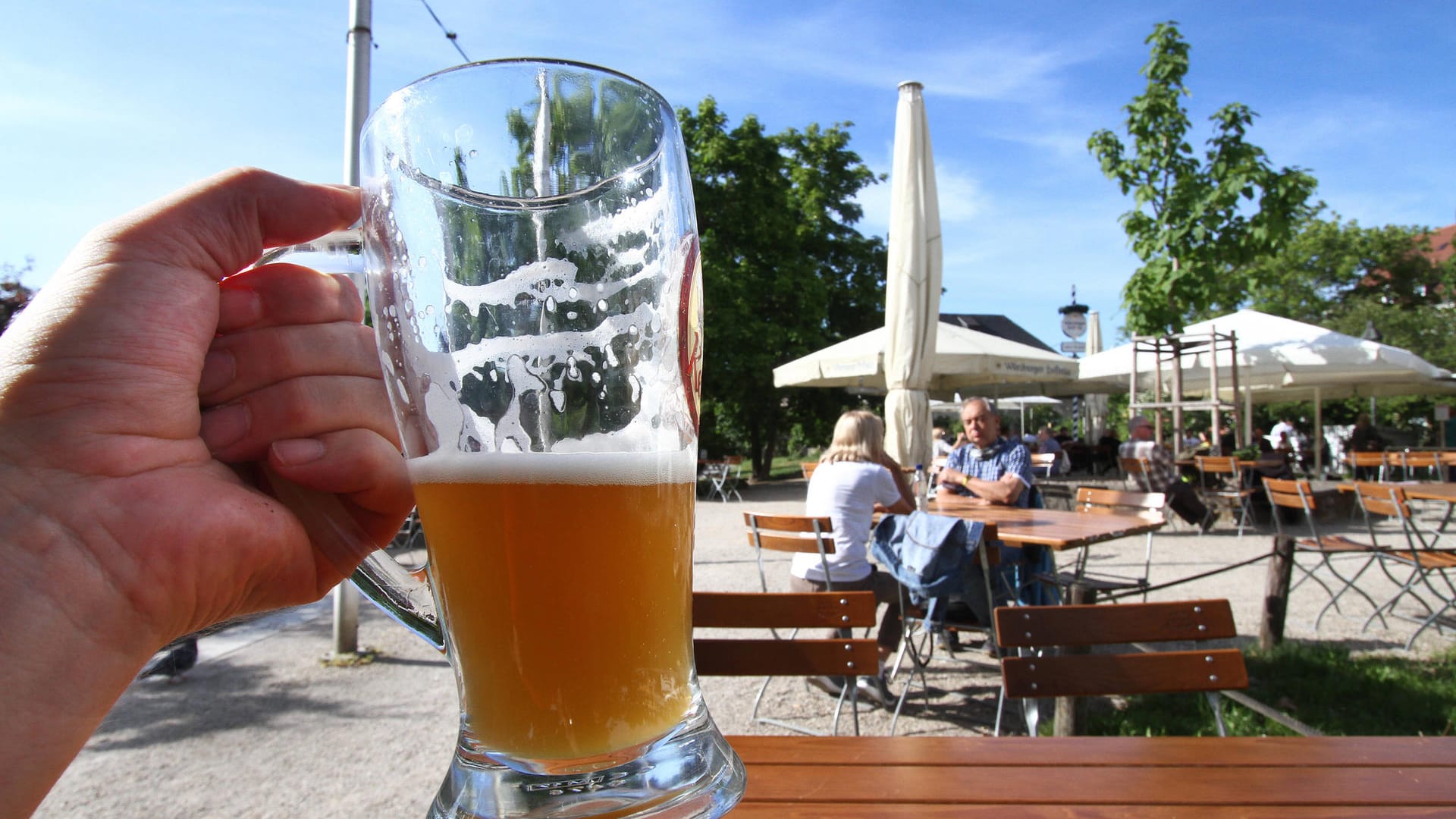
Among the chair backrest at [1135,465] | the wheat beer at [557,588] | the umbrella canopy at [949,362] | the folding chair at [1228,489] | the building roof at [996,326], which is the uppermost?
the building roof at [996,326]

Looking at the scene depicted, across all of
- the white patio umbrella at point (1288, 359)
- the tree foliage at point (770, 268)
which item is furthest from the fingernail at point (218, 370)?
the tree foliage at point (770, 268)

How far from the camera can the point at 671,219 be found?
0.57 meters

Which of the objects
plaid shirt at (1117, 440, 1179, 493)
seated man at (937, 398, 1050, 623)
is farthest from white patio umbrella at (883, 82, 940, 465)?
plaid shirt at (1117, 440, 1179, 493)

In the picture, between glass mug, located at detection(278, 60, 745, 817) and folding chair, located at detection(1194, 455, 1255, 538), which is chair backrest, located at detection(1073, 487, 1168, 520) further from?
glass mug, located at detection(278, 60, 745, 817)

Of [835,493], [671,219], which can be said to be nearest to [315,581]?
[671,219]

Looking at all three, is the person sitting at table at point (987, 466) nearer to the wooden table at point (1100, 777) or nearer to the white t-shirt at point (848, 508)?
the white t-shirt at point (848, 508)

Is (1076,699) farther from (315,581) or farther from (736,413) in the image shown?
(736,413)

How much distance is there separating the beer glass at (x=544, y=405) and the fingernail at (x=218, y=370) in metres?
0.15

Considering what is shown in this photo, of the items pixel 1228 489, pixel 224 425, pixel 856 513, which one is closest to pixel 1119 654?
pixel 224 425

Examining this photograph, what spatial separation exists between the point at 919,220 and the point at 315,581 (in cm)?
672

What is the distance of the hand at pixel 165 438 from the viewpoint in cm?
54

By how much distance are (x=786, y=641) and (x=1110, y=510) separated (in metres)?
4.02

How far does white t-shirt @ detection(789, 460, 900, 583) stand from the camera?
439cm

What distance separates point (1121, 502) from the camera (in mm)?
5402
